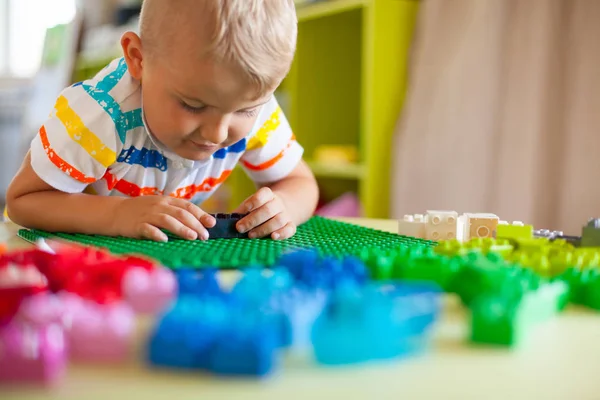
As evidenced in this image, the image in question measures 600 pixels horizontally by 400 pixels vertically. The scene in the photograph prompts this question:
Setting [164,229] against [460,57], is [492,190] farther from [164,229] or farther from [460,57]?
[164,229]

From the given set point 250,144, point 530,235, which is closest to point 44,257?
point 530,235

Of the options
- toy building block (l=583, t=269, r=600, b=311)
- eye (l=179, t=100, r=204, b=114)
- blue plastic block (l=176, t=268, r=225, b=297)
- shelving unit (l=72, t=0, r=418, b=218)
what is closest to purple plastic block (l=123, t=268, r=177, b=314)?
blue plastic block (l=176, t=268, r=225, b=297)

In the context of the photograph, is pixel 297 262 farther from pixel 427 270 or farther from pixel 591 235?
pixel 591 235

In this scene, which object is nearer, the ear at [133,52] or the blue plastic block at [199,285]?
the blue plastic block at [199,285]

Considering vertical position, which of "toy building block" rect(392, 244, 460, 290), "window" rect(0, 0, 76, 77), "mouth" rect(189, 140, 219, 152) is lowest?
"toy building block" rect(392, 244, 460, 290)

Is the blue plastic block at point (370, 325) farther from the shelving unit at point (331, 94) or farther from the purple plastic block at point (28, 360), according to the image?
the shelving unit at point (331, 94)

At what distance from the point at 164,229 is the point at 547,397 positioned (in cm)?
60

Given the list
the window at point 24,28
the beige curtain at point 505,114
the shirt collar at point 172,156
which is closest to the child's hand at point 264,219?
the shirt collar at point 172,156

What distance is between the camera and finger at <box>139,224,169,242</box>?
803mm

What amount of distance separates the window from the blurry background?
125 inches

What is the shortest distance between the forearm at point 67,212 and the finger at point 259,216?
164mm

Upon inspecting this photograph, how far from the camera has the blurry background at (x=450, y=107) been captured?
5.72 ft

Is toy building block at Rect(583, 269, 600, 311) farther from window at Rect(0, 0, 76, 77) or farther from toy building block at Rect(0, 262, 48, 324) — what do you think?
window at Rect(0, 0, 76, 77)

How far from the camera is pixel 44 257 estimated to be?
546 mm
